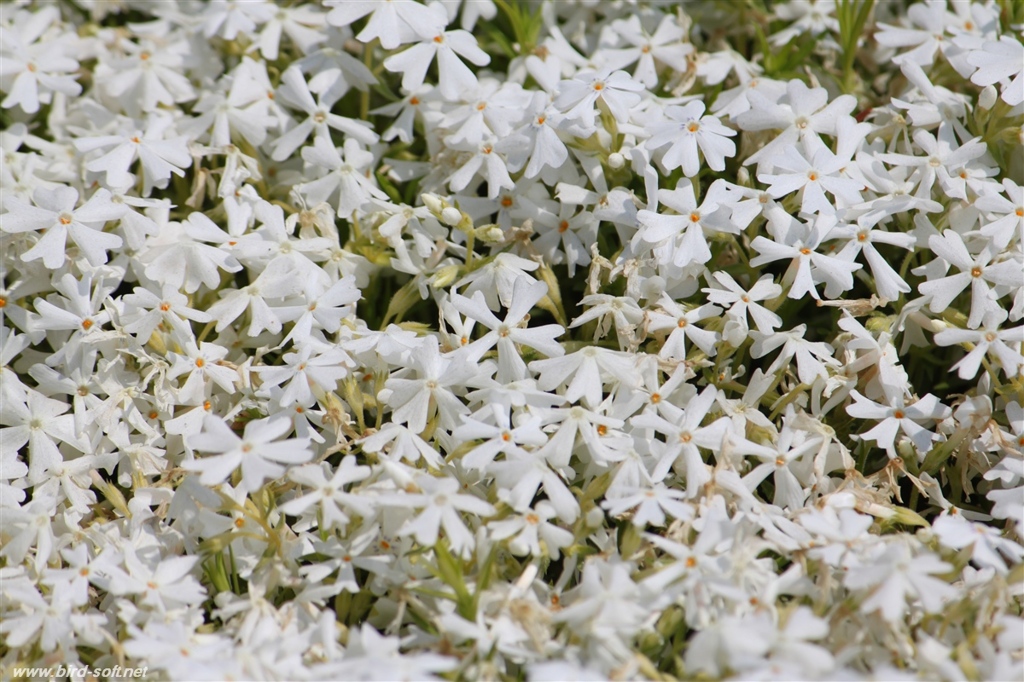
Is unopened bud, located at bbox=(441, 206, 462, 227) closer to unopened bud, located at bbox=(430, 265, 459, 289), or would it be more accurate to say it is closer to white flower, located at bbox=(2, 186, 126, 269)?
unopened bud, located at bbox=(430, 265, 459, 289)

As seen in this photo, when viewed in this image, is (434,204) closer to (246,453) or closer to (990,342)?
(246,453)

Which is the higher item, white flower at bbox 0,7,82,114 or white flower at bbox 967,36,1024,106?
white flower at bbox 967,36,1024,106

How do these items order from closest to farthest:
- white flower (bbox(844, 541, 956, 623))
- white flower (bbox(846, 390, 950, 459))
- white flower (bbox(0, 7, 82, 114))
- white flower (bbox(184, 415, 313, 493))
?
white flower (bbox(844, 541, 956, 623))
white flower (bbox(184, 415, 313, 493))
white flower (bbox(846, 390, 950, 459))
white flower (bbox(0, 7, 82, 114))

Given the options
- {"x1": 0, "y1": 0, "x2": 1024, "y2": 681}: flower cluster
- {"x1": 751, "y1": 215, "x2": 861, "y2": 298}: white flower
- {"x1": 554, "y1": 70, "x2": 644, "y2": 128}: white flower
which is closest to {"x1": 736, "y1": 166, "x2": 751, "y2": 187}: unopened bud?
{"x1": 0, "y1": 0, "x2": 1024, "y2": 681}: flower cluster

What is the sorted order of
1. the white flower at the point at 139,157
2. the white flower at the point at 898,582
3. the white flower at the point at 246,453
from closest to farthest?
the white flower at the point at 898,582 < the white flower at the point at 246,453 < the white flower at the point at 139,157

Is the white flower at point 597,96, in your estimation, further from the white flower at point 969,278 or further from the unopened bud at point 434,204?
the white flower at point 969,278

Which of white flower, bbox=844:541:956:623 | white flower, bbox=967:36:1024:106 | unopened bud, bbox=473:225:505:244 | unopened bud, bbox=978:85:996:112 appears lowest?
white flower, bbox=844:541:956:623

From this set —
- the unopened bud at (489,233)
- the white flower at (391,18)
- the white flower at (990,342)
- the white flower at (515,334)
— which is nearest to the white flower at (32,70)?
the white flower at (391,18)

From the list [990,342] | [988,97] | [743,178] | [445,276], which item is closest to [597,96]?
[743,178]

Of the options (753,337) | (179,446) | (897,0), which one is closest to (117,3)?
(179,446)
